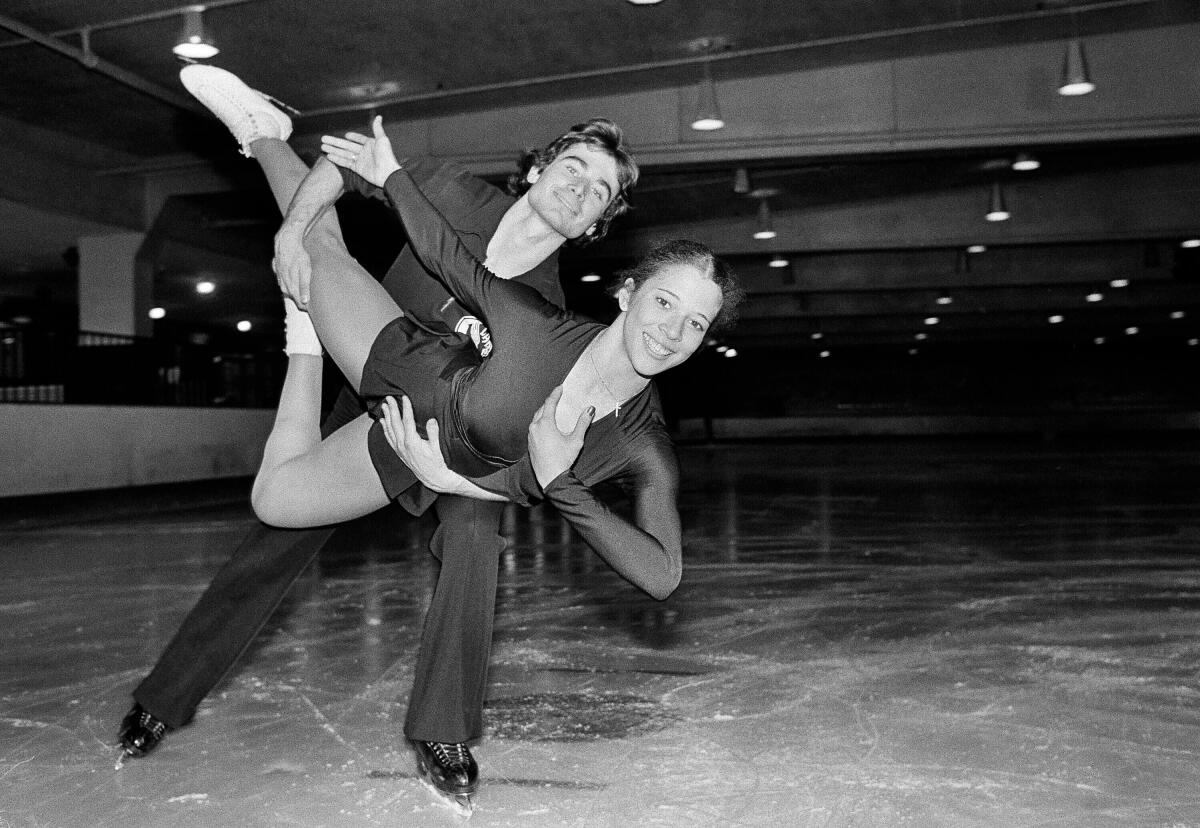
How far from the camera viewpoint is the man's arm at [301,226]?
2.46 meters

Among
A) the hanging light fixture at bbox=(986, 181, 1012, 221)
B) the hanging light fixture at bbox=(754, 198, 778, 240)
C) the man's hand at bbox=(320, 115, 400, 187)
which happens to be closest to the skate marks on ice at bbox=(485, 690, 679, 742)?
the man's hand at bbox=(320, 115, 400, 187)

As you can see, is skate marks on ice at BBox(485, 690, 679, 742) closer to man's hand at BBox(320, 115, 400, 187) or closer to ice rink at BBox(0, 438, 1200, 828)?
ice rink at BBox(0, 438, 1200, 828)

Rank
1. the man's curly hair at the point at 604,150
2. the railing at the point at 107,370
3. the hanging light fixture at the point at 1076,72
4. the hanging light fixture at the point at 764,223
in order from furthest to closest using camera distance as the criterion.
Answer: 1. the hanging light fixture at the point at 764,223
2. the railing at the point at 107,370
3. the hanging light fixture at the point at 1076,72
4. the man's curly hair at the point at 604,150

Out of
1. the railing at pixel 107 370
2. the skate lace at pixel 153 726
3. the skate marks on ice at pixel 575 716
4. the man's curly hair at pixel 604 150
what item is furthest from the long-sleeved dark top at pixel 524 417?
the railing at pixel 107 370

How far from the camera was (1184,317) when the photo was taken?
82.8ft

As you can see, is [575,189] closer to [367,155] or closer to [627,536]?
[367,155]

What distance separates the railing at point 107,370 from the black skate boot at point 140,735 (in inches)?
389

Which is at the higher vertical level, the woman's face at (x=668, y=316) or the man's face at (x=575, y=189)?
the man's face at (x=575, y=189)

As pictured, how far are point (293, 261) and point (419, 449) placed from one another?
2.03 feet

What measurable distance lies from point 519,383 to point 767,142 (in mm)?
8376

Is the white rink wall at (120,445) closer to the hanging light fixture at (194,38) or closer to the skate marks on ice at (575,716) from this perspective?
the hanging light fixture at (194,38)

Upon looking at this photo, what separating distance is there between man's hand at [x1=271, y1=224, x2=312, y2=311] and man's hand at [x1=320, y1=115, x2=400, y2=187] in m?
0.19

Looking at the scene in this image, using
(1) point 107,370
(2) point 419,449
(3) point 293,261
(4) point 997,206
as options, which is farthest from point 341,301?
(4) point 997,206

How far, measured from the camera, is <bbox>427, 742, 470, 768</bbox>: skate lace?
2164 mm
